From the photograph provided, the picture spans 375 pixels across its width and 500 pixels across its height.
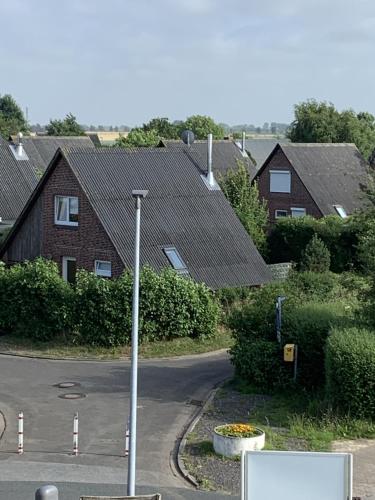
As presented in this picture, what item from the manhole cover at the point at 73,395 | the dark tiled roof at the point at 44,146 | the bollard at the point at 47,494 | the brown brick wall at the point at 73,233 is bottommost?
the manhole cover at the point at 73,395

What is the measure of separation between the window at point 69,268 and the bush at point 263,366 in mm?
11613

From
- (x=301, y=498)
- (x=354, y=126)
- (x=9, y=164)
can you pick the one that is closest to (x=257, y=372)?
(x=301, y=498)

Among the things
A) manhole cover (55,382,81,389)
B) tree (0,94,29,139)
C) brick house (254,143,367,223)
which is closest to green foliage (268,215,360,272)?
brick house (254,143,367,223)

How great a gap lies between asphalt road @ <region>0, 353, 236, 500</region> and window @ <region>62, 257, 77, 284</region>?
21.6 feet

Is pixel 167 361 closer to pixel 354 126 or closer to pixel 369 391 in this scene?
pixel 369 391

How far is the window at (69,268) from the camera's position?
3384 cm

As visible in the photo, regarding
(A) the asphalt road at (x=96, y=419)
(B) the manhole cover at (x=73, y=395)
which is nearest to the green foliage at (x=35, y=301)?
(A) the asphalt road at (x=96, y=419)

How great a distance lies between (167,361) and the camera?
27.6 meters

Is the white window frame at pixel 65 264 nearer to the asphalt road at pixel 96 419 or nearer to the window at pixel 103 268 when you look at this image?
the window at pixel 103 268

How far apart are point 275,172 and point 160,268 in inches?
913

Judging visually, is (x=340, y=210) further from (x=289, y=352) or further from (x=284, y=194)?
(x=289, y=352)

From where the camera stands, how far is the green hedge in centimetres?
2830

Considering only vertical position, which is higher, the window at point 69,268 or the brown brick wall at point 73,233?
the brown brick wall at point 73,233

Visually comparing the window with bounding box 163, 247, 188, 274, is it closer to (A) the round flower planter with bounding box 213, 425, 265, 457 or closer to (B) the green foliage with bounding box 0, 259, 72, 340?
(B) the green foliage with bounding box 0, 259, 72, 340
